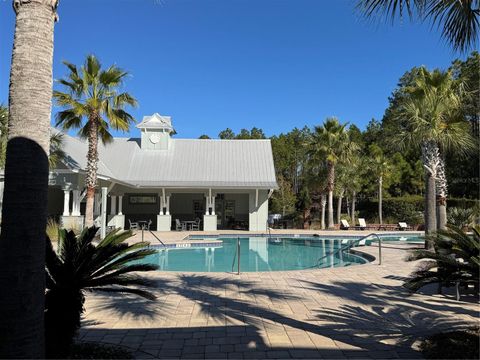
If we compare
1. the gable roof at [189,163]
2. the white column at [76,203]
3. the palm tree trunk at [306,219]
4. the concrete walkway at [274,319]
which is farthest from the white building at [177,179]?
the concrete walkway at [274,319]

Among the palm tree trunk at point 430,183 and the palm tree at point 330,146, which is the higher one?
the palm tree at point 330,146

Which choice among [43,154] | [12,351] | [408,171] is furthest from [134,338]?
[408,171]

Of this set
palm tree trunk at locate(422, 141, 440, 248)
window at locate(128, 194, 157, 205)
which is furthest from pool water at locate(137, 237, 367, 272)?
window at locate(128, 194, 157, 205)

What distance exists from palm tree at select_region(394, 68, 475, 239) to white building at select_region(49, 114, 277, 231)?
10.7 metres

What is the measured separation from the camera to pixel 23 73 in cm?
313

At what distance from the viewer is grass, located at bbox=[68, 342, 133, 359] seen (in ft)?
13.1

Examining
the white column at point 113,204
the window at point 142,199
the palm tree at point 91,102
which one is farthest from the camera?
the window at point 142,199

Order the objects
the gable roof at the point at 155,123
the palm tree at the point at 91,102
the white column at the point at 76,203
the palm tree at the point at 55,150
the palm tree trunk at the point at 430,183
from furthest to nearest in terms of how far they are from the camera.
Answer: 1. the gable roof at the point at 155,123
2. the white column at the point at 76,203
3. the palm tree at the point at 55,150
4. the palm tree at the point at 91,102
5. the palm tree trunk at the point at 430,183

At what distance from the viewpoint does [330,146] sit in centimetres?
2533

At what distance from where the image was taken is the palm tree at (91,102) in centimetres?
1481

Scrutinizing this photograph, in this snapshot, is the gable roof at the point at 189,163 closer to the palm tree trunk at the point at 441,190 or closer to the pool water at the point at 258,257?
the pool water at the point at 258,257

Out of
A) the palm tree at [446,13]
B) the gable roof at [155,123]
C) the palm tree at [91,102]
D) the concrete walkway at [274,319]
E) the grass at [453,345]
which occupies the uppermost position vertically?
the gable roof at [155,123]

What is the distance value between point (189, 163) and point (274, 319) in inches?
806

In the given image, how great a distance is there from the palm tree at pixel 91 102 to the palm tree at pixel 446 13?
12845mm
